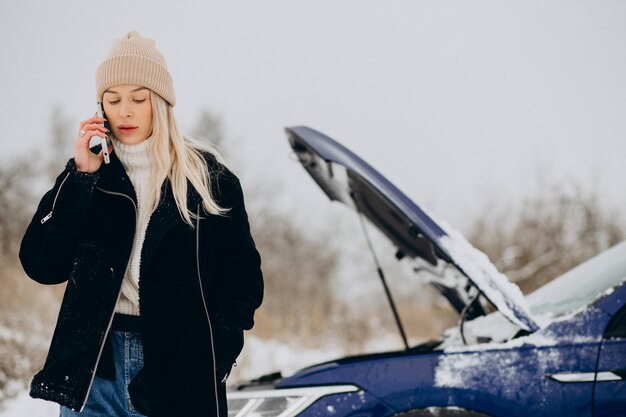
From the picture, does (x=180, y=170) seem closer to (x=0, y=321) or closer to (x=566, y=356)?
(x=566, y=356)

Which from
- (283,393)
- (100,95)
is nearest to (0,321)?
(283,393)

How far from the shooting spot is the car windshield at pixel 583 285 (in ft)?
9.09

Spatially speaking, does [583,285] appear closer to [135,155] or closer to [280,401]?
[280,401]

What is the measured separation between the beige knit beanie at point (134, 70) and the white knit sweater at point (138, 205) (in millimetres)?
168

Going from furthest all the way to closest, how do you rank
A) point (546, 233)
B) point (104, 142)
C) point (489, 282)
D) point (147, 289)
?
point (546, 233), point (489, 282), point (104, 142), point (147, 289)

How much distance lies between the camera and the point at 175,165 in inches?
74.7

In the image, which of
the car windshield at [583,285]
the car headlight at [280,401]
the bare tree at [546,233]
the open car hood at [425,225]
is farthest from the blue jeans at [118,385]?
the bare tree at [546,233]

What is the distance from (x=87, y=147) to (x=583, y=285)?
2236mm

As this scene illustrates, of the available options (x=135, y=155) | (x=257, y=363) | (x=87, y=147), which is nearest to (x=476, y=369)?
(x=135, y=155)

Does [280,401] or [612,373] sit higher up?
[280,401]

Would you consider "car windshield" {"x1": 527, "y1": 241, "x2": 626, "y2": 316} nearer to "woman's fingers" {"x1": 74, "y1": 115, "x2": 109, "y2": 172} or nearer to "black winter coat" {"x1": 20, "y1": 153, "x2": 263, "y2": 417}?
"black winter coat" {"x1": 20, "y1": 153, "x2": 263, "y2": 417}

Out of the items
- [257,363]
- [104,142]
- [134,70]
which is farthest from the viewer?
[257,363]

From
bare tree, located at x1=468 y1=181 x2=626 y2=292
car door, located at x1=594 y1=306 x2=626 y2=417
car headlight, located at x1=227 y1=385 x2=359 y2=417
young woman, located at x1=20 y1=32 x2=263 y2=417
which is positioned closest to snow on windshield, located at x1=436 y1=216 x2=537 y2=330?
car door, located at x1=594 y1=306 x2=626 y2=417

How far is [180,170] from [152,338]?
0.47 m
